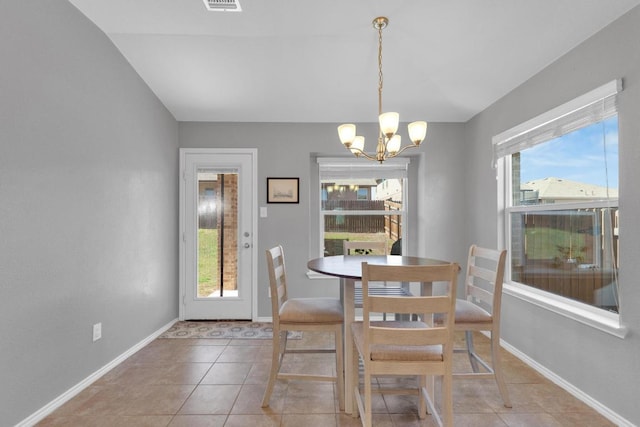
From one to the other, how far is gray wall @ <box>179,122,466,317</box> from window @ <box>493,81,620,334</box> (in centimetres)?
68

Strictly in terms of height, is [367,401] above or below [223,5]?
below

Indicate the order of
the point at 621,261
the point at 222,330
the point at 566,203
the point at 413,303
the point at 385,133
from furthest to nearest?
the point at 222,330 < the point at 566,203 < the point at 385,133 < the point at 621,261 < the point at 413,303

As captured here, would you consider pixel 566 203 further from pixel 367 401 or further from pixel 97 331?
pixel 97 331

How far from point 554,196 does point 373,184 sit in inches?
72.5

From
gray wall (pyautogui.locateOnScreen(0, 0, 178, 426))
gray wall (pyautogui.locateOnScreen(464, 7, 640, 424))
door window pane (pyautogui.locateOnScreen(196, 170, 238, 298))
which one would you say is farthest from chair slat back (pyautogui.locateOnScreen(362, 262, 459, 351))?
door window pane (pyautogui.locateOnScreen(196, 170, 238, 298))

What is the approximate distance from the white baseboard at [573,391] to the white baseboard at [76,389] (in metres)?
3.21

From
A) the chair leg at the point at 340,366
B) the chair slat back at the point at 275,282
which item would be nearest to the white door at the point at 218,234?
the chair slat back at the point at 275,282

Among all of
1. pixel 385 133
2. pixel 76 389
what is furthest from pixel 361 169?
pixel 76 389

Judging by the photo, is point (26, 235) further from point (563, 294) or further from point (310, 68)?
point (563, 294)

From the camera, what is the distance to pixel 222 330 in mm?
3451

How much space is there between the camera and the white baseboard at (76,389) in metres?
1.91

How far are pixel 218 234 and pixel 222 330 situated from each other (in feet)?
3.34

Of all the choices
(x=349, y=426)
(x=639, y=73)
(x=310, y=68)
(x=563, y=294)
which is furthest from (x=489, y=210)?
(x=349, y=426)

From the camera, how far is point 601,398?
2.00m
